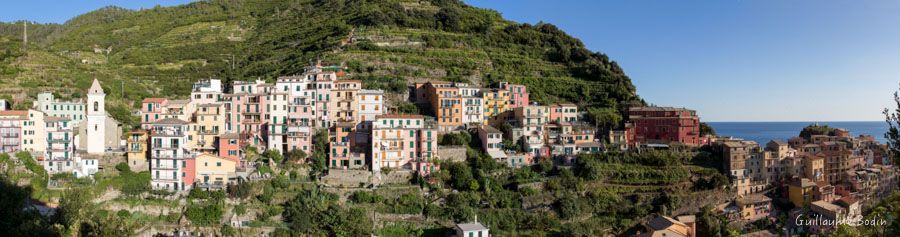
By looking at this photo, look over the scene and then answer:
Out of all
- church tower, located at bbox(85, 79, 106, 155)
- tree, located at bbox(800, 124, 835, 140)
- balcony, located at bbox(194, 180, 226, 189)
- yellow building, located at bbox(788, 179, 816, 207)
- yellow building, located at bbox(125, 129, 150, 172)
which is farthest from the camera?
tree, located at bbox(800, 124, 835, 140)

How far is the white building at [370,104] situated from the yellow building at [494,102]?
27.5ft

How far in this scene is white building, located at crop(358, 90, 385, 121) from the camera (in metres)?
42.5

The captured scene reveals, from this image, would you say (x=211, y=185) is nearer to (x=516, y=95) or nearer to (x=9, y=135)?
(x=9, y=135)

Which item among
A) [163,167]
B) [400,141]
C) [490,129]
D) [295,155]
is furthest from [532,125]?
[163,167]

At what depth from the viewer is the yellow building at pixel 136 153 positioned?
35.9m

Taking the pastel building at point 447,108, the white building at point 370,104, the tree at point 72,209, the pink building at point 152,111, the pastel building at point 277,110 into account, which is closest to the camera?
the tree at point 72,209

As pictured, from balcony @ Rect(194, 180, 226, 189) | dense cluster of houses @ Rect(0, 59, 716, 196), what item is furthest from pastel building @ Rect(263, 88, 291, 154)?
balcony @ Rect(194, 180, 226, 189)

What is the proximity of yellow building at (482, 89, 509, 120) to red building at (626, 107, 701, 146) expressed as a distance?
30.9ft

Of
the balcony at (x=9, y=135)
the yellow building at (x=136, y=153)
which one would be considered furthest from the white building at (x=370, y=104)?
the balcony at (x=9, y=135)

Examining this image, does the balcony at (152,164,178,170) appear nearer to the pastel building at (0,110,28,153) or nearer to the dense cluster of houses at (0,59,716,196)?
the dense cluster of houses at (0,59,716,196)

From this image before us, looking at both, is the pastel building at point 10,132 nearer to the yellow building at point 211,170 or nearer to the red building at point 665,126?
the yellow building at point 211,170

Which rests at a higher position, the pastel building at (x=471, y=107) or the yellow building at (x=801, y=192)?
the pastel building at (x=471, y=107)

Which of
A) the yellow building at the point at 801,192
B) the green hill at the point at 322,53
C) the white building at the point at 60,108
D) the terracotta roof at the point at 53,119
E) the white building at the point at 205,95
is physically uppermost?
the green hill at the point at 322,53

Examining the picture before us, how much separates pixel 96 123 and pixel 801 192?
44964mm
